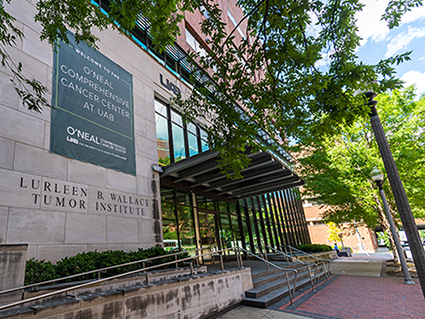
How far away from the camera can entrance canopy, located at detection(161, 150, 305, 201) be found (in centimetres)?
1029

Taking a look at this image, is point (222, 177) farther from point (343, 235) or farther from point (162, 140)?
point (343, 235)

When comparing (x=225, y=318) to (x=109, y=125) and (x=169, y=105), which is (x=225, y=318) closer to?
(x=109, y=125)

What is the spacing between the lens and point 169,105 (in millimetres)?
13008

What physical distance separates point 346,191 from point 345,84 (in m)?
10.4

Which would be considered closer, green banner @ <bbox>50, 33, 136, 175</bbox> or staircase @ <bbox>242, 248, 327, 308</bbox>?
staircase @ <bbox>242, 248, 327, 308</bbox>

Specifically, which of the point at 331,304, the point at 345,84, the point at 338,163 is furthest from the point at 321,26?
the point at 338,163

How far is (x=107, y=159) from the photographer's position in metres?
8.45

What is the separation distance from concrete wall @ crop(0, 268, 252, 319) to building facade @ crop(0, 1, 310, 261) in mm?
3057

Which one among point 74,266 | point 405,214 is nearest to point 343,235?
point 405,214

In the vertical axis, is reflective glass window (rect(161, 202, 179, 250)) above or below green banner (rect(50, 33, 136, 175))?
below

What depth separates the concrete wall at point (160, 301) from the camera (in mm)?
3544

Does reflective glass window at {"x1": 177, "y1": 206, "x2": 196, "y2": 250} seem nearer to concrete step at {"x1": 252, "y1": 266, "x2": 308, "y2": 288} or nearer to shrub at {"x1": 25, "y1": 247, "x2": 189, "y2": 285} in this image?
concrete step at {"x1": 252, "y1": 266, "x2": 308, "y2": 288}

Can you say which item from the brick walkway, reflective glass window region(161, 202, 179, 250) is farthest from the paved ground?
reflective glass window region(161, 202, 179, 250)

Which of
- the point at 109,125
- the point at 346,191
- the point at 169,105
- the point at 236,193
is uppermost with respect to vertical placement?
the point at 169,105
